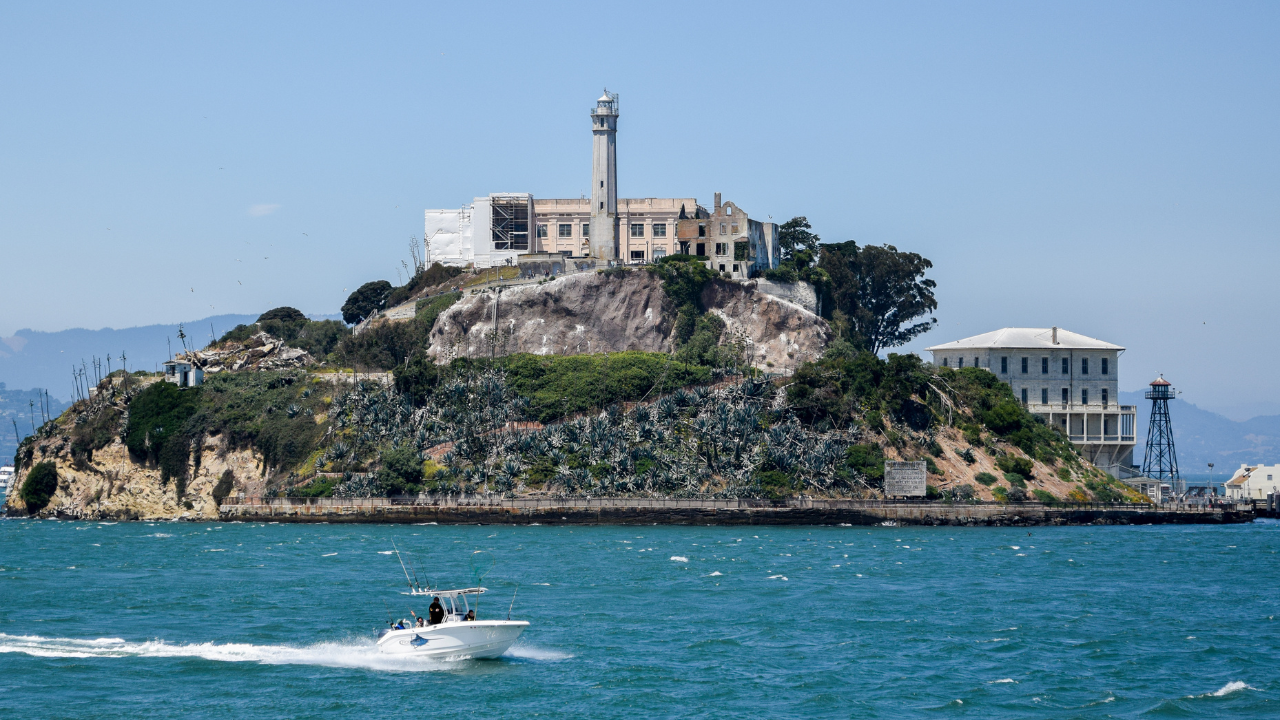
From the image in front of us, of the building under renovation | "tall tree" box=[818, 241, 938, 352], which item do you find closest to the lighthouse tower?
the building under renovation

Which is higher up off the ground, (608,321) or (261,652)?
(608,321)

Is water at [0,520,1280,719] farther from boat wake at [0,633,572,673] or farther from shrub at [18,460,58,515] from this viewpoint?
shrub at [18,460,58,515]

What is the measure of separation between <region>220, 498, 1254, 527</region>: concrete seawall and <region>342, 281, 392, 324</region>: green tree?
138ft

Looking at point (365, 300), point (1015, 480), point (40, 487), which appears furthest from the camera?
point (365, 300)

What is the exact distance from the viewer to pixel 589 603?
152 feet

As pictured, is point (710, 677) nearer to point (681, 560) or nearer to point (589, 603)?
point (589, 603)

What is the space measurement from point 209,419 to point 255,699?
2522 inches

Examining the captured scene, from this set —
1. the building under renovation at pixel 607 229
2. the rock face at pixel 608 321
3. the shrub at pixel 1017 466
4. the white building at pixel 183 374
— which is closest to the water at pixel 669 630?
the shrub at pixel 1017 466

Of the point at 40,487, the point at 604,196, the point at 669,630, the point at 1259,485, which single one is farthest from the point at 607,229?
the point at 669,630

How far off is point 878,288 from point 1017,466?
95.9ft

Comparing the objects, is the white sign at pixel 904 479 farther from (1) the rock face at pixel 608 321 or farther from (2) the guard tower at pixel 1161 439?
(2) the guard tower at pixel 1161 439

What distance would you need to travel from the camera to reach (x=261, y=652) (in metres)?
37.3

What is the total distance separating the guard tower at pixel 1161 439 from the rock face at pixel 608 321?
24.5 meters

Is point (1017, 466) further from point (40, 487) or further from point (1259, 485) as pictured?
point (40, 487)
